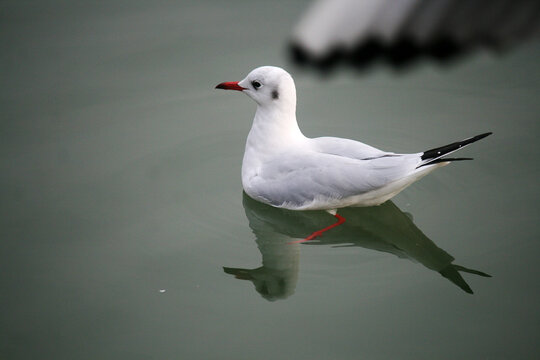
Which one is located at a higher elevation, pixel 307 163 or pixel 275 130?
pixel 275 130

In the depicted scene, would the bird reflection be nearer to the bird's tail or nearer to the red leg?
the red leg

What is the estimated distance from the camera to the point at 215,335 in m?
2.66

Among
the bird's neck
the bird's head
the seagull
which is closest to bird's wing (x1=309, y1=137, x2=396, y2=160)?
the seagull

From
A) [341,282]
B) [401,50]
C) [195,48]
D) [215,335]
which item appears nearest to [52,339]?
[215,335]

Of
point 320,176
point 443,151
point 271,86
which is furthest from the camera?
point 271,86

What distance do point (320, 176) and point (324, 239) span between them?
0.34 m

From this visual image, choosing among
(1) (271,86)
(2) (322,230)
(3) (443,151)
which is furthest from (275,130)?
(3) (443,151)

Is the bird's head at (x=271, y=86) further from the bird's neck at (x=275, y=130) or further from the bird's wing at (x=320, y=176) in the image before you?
the bird's wing at (x=320, y=176)

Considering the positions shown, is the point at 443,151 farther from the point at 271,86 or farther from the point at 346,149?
the point at 271,86

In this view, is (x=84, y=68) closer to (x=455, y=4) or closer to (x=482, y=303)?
(x=482, y=303)

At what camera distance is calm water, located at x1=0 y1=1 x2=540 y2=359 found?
271 centimetres

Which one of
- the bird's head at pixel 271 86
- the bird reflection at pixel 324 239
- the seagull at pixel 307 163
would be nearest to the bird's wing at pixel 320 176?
the seagull at pixel 307 163

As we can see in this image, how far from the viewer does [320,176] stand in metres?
3.30

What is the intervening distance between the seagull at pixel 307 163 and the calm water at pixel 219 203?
177mm
